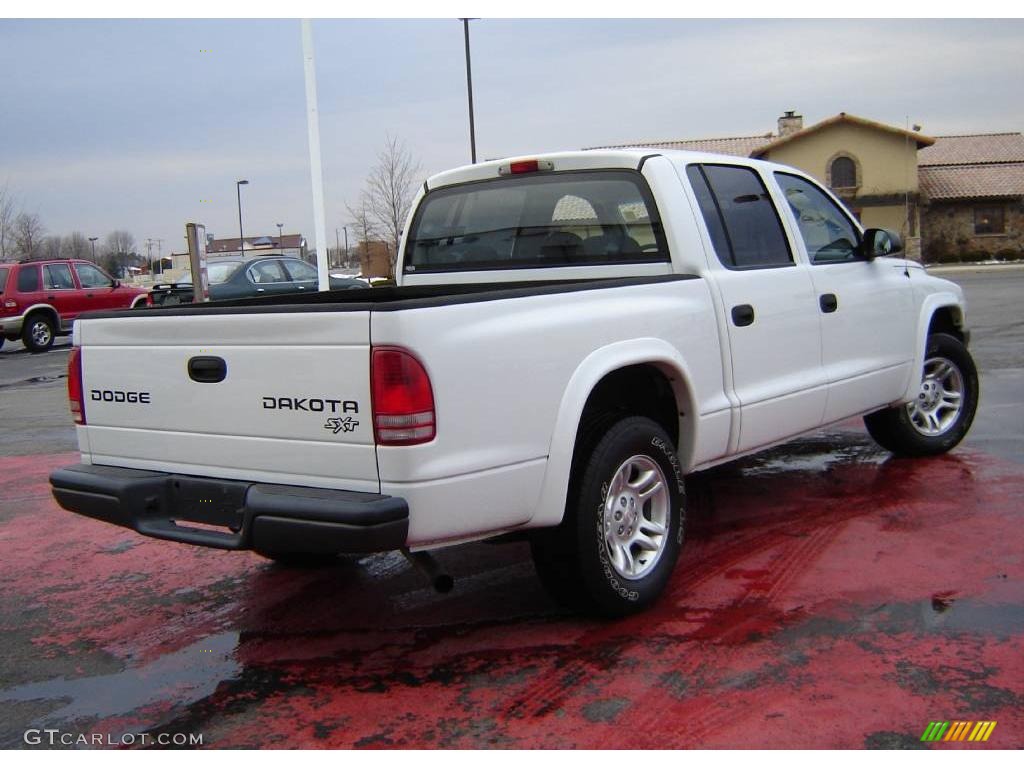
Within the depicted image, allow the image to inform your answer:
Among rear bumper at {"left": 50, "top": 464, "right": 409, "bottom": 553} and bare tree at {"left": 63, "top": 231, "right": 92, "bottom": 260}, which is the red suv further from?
bare tree at {"left": 63, "top": 231, "right": 92, "bottom": 260}

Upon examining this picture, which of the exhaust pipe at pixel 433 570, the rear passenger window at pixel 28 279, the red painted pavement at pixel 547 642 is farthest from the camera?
the rear passenger window at pixel 28 279

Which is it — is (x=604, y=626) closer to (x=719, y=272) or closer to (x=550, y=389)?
(x=550, y=389)

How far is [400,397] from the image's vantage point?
3412mm

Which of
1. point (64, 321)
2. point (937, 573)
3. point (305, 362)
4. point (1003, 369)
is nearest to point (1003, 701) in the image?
point (937, 573)

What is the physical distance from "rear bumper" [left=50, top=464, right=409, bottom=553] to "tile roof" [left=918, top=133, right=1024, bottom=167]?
5621 cm

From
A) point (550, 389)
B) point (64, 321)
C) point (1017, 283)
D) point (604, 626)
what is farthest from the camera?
point (1017, 283)

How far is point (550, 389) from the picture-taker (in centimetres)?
381

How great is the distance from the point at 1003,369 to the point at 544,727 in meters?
9.21

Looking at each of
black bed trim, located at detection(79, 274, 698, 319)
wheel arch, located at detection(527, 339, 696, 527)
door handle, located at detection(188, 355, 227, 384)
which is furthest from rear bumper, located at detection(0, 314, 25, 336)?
wheel arch, located at detection(527, 339, 696, 527)

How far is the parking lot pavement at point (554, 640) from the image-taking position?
11.0ft

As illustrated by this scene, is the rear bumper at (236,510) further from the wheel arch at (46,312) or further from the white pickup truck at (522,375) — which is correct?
the wheel arch at (46,312)

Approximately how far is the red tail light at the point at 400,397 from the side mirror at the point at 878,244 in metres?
3.51

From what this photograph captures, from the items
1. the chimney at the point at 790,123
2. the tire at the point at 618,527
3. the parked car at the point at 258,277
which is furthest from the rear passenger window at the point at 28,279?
the chimney at the point at 790,123

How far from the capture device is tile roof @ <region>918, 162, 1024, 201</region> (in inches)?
1914
